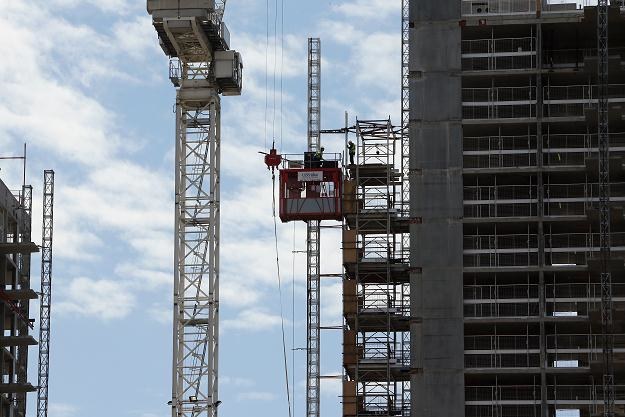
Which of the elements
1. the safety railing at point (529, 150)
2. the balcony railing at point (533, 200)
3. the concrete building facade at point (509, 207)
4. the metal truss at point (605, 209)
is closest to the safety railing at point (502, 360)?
the concrete building facade at point (509, 207)

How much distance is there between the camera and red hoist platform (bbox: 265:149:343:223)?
171 meters

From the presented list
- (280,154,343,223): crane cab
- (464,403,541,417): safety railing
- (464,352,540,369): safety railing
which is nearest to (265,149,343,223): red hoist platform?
(280,154,343,223): crane cab

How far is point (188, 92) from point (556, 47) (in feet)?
112

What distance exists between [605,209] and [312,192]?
31.5m

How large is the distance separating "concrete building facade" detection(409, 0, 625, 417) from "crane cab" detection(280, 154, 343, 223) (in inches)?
567

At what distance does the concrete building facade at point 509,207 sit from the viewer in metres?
153

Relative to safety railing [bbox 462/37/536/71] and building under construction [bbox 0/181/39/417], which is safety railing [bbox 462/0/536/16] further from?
building under construction [bbox 0/181/39/417]

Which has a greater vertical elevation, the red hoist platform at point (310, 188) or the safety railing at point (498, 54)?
the safety railing at point (498, 54)

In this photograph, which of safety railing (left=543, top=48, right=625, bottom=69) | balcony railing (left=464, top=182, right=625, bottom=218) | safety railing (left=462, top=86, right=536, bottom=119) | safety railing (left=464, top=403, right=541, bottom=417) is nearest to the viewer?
safety railing (left=464, top=403, right=541, bottom=417)

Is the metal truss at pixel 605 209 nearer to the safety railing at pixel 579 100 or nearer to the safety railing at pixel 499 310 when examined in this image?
the safety railing at pixel 579 100

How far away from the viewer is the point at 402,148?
16888cm

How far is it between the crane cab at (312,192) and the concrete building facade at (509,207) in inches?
567

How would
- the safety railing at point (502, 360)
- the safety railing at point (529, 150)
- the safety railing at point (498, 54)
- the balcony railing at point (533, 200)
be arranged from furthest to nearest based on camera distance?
the safety railing at point (498, 54), the safety railing at point (529, 150), the balcony railing at point (533, 200), the safety railing at point (502, 360)

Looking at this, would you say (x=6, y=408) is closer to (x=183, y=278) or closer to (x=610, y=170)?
(x=183, y=278)
